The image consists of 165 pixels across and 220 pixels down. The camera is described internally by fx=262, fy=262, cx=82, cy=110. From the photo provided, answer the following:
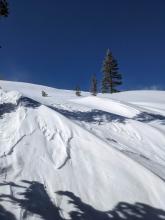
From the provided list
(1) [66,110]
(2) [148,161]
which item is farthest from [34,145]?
(1) [66,110]

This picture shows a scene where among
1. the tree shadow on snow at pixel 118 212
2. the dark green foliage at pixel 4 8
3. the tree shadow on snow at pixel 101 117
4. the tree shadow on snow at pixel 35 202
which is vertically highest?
the dark green foliage at pixel 4 8

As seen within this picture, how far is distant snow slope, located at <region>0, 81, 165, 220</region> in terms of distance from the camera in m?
4.40

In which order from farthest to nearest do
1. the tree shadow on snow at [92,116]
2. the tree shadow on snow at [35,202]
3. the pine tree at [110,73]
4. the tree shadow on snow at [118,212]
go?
the pine tree at [110,73] < the tree shadow on snow at [92,116] < the tree shadow on snow at [118,212] < the tree shadow on snow at [35,202]

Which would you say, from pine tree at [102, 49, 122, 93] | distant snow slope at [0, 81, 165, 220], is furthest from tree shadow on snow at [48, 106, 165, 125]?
pine tree at [102, 49, 122, 93]

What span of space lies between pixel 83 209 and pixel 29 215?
909 mm

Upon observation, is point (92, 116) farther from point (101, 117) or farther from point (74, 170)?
point (74, 170)

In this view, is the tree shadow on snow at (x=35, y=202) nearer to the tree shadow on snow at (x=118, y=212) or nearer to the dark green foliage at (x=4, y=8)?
the tree shadow on snow at (x=118, y=212)

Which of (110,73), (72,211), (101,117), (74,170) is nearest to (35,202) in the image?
(72,211)

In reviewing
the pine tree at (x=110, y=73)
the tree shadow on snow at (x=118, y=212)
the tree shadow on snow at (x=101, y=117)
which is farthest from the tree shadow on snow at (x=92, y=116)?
the pine tree at (x=110, y=73)

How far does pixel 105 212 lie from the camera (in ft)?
14.6

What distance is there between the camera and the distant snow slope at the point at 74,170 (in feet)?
14.4

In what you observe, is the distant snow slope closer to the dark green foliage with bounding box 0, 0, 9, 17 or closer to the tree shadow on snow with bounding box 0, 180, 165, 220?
the tree shadow on snow with bounding box 0, 180, 165, 220

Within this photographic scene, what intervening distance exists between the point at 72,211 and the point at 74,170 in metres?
1.17

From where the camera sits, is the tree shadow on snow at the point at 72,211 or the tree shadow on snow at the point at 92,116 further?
the tree shadow on snow at the point at 92,116
